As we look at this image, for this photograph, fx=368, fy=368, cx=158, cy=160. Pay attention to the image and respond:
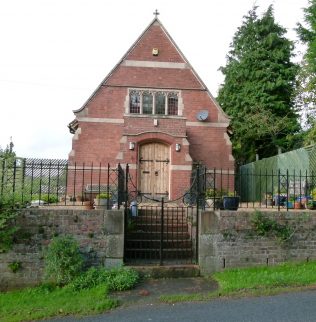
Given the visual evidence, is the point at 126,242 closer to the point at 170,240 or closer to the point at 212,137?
the point at 170,240

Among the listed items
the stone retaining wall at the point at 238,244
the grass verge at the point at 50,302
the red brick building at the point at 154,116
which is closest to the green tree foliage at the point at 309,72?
the red brick building at the point at 154,116

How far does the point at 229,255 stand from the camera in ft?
27.1

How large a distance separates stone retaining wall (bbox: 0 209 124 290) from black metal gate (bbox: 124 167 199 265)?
0.76 meters

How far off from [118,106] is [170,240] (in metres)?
9.45

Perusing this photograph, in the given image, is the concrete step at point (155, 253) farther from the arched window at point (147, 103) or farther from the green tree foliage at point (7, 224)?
the arched window at point (147, 103)

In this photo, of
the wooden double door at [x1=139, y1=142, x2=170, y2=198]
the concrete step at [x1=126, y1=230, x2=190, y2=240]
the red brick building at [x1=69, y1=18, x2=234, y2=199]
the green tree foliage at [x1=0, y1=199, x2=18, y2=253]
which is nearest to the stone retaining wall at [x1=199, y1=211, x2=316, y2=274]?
the concrete step at [x1=126, y1=230, x2=190, y2=240]

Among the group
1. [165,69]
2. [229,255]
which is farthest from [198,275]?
[165,69]

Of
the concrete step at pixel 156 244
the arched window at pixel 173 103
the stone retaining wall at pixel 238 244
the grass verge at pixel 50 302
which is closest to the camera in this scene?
the grass verge at pixel 50 302

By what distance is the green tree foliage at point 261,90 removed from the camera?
79.1 ft

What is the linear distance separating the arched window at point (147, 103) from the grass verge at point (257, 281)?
10.5 metres

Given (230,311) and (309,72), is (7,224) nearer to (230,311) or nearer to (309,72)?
(230,311)

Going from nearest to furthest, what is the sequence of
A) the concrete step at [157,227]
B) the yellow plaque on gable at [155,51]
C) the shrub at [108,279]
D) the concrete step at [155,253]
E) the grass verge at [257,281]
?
the grass verge at [257,281], the shrub at [108,279], the concrete step at [155,253], the concrete step at [157,227], the yellow plaque on gable at [155,51]

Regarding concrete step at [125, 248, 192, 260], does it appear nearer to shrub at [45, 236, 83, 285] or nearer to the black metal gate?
the black metal gate

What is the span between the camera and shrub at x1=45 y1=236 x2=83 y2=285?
7.40 m
